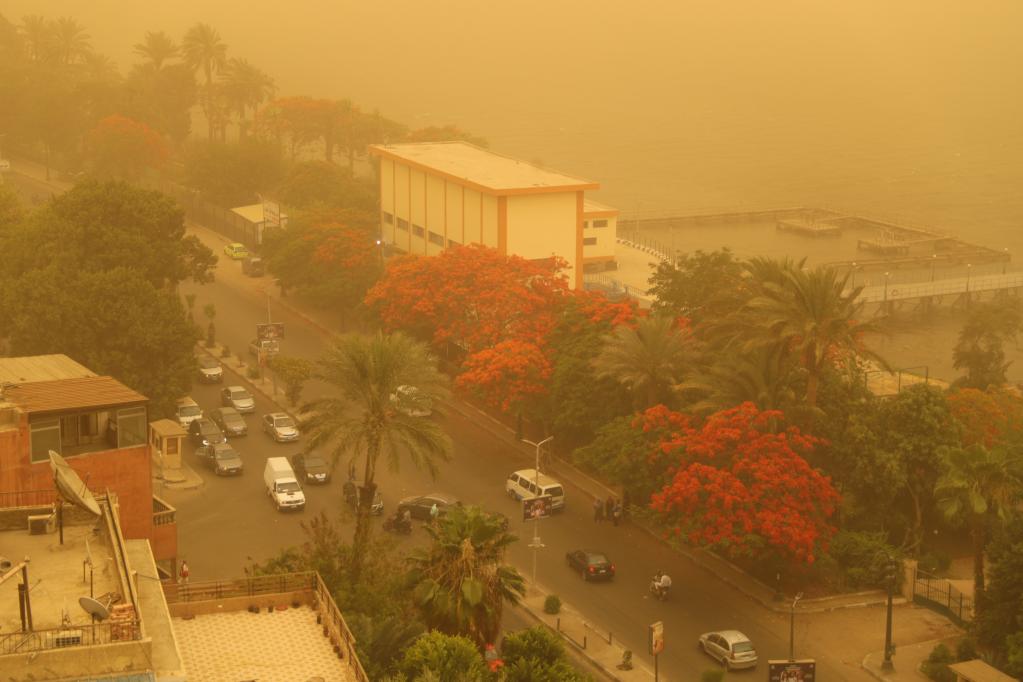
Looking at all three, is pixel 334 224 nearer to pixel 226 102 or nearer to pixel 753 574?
pixel 753 574

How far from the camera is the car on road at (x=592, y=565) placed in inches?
2272

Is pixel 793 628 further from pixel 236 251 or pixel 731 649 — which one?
pixel 236 251

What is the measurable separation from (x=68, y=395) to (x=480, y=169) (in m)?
56.4

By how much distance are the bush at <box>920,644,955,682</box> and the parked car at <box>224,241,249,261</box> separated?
65.5 m

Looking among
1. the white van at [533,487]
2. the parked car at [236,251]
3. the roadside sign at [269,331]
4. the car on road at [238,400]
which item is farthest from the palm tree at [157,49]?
the white van at [533,487]

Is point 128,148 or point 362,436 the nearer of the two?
point 362,436

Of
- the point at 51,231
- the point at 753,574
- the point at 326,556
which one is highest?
the point at 51,231

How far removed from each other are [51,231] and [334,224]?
21.3m

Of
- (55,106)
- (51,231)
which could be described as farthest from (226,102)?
(51,231)

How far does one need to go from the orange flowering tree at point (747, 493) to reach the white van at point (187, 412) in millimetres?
25307

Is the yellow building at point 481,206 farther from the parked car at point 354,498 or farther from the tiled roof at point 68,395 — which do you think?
the tiled roof at point 68,395

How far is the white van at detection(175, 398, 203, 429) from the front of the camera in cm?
7312

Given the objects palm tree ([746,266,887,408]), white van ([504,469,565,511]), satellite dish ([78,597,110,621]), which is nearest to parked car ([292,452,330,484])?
white van ([504,469,565,511])

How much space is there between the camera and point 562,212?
94.3 m
